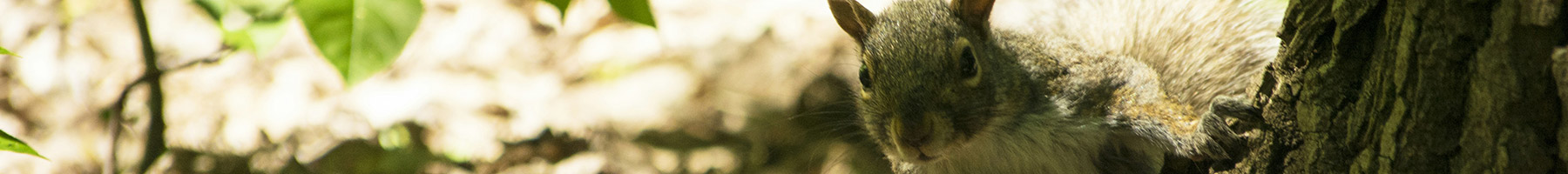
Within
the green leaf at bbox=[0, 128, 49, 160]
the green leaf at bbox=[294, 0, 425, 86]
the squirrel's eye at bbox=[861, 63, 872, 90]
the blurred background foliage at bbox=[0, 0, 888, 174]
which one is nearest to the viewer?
the green leaf at bbox=[0, 128, 49, 160]

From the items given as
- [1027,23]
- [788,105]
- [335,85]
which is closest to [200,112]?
[335,85]

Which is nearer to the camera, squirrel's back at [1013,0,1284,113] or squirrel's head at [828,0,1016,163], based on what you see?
squirrel's head at [828,0,1016,163]

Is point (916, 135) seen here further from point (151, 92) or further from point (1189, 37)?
point (151, 92)

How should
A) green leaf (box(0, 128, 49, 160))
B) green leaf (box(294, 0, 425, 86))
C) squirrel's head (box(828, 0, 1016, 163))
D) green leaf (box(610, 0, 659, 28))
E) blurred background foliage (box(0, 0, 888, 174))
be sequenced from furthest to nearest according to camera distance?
blurred background foliage (box(0, 0, 888, 174)) → squirrel's head (box(828, 0, 1016, 163)) → green leaf (box(610, 0, 659, 28)) → green leaf (box(294, 0, 425, 86)) → green leaf (box(0, 128, 49, 160))

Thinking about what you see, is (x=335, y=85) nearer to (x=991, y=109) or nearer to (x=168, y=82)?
(x=168, y=82)

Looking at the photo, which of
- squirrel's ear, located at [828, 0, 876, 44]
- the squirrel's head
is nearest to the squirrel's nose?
the squirrel's head

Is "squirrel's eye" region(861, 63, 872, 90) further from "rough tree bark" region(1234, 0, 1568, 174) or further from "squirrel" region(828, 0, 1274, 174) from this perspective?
"rough tree bark" region(1234, 0, 1568, 174)

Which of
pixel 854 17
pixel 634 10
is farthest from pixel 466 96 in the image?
pixel 634 10
